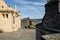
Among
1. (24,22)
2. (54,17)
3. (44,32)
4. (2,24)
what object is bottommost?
(24,22)

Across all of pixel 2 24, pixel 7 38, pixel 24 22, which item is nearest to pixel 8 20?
pixel 2 24

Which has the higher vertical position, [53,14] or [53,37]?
[53,14]

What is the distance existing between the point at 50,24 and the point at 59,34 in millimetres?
285

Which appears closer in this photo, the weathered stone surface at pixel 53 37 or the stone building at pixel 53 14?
the weathered stone surface at pixel 53 37

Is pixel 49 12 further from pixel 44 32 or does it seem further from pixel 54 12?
pixel 44 32

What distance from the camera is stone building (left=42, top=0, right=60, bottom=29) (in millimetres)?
1881

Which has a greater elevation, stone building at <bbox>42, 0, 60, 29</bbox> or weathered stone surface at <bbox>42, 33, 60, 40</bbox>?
stone building at <bbox>42, 0, 60, 29</bbox>

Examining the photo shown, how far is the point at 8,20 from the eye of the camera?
20.7m

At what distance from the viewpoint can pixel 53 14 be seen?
6.38ft

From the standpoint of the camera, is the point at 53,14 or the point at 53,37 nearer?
the point at 53,37

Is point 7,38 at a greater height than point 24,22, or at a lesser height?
greater

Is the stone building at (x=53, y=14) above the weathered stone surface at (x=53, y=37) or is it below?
above

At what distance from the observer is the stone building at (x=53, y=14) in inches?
74.0

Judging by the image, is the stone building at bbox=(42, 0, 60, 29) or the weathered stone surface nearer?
the weathered stone surface
